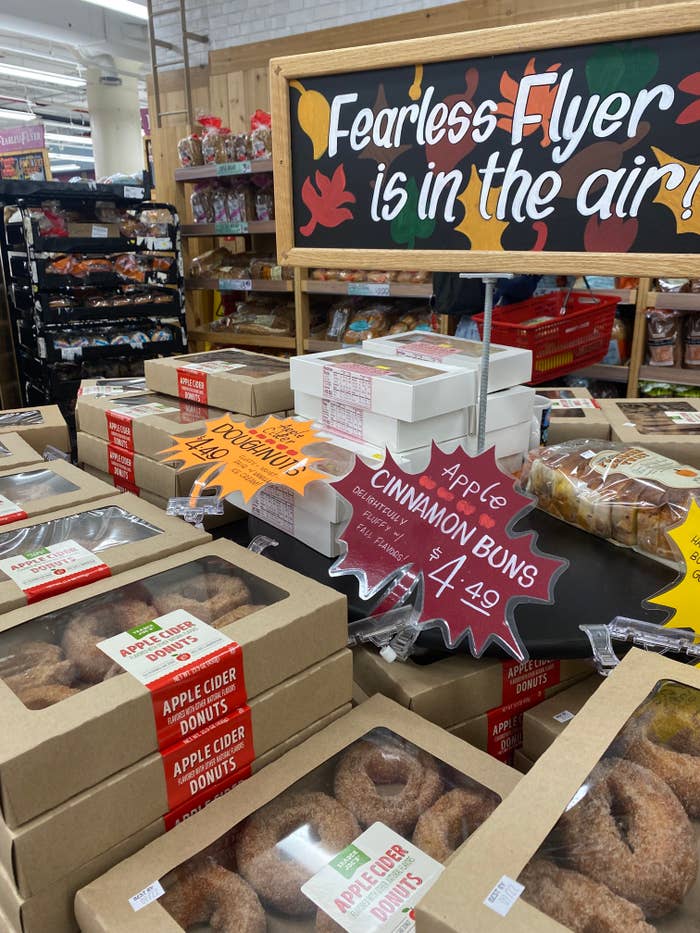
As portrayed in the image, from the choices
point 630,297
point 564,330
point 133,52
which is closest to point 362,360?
point 564,330

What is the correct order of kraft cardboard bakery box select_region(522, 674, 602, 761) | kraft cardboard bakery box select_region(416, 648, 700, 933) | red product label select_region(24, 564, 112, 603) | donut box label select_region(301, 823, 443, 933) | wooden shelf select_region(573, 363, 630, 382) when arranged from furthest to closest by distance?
wooden shelf select_region(573, 363, 630, 382)
kraft cardboard bakery box select_region(522, 674, 602, 761)
red product label select_region(24, 564, 112, 603)
donut box label select_region(301, 823, 443, 933)
kraft cardboard bakery box select_region(416, 648, 700, 933)

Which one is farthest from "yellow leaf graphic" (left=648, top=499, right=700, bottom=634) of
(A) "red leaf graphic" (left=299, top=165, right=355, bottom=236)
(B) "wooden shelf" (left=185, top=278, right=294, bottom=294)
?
(B) "wooden shelf" (left=185, top=278, right=294, bottom=294)

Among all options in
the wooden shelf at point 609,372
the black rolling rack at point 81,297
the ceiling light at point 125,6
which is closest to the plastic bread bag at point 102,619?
the wooden shelf at point 609,372

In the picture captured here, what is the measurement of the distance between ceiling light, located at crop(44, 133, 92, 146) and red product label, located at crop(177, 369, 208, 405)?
13.0m

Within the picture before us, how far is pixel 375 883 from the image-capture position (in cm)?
75

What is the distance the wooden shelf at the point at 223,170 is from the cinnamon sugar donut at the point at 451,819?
3546 millimetres

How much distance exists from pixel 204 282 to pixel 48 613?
12.8 feet

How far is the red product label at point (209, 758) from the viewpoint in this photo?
2.70 ft

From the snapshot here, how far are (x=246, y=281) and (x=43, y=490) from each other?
3141mm

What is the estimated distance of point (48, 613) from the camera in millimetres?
936

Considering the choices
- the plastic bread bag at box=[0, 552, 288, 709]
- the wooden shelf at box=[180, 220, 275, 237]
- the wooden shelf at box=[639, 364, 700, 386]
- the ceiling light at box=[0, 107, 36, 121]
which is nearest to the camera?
the plastic bread bag at box=[0, 552, 288, 709]

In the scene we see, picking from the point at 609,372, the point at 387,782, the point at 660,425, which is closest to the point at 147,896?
the point at 387,782

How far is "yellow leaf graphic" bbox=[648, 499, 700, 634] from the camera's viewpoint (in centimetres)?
102

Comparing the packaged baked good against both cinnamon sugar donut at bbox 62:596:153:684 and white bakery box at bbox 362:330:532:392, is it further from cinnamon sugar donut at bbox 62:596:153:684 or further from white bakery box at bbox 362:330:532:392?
cinnamon sugar donut at bbox 62:596:153:684
